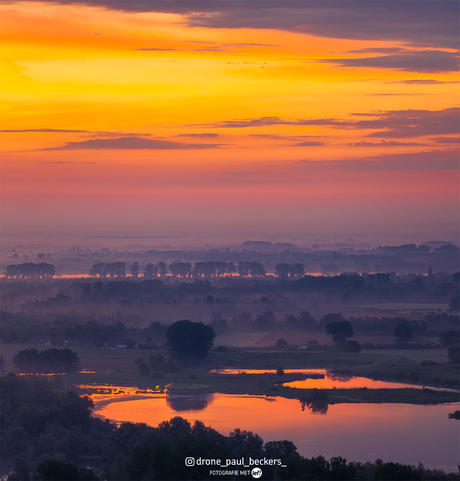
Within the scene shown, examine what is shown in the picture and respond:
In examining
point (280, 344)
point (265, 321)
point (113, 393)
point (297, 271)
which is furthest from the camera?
point (297, 271)

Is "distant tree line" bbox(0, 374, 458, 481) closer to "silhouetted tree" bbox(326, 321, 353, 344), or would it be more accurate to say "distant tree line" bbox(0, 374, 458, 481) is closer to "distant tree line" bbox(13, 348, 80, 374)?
"distant tree line" bbox(13, 348, 80, 374)

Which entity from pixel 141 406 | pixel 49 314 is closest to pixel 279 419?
pixel 141 406

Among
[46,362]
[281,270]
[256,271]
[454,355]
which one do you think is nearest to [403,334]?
[454,355]

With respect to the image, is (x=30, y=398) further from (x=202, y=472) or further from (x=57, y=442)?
(x=202, y=472)

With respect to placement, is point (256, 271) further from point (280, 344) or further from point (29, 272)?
point (280, 344)

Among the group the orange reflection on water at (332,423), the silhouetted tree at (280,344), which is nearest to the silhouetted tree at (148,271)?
the silhouetted tree at (280,344)

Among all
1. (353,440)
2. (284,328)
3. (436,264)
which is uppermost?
(436,264)
